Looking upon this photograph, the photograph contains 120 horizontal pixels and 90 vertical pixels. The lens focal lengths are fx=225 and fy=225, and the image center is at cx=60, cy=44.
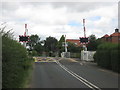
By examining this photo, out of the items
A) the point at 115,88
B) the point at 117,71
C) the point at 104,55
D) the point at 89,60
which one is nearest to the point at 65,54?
the point at 89,60

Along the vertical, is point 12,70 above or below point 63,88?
above

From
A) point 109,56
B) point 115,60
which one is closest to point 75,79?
point 115,60

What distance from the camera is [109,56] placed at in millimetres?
22688

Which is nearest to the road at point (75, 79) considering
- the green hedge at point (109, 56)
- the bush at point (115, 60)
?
the bush at point (115, 60)

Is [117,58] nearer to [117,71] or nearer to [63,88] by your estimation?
[117,71]

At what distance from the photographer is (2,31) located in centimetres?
954

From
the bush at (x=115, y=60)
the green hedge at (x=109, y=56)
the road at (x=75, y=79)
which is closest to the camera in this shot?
the road at (x=75, y=79)

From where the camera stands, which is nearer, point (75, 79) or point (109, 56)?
point (75, 79)

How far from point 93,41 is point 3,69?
52153mm

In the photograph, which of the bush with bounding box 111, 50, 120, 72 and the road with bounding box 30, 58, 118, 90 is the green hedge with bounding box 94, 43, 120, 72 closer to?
the bush with bounding box 111, 50, 120, 72

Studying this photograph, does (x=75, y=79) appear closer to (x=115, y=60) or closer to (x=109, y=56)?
(x=115, y=60)

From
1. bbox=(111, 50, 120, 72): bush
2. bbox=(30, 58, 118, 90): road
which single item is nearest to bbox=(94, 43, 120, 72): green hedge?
bbox=(111, 50, 120, 72): bush

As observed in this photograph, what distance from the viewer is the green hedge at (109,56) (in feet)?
66.1

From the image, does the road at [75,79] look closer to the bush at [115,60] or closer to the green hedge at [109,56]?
the bush at [115,60]
